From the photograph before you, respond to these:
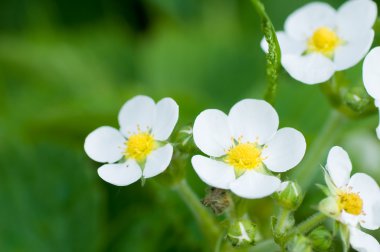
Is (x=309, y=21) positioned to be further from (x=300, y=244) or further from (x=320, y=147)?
(x=300, y=244)

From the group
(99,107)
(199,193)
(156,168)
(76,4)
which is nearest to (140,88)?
(99,107)

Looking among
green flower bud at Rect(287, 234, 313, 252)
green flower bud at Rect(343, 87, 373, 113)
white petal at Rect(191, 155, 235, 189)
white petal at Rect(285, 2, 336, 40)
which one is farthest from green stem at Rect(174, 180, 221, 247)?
white petal at Rect(285, 2, 336, 40)

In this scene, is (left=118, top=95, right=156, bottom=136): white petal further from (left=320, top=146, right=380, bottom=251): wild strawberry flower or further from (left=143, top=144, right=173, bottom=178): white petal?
(left=320, top=146, right=380, bottom=251): wild strawberry flower

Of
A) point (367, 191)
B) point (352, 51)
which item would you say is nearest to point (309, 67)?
point (352, 51)

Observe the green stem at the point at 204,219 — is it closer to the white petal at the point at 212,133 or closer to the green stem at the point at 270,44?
the white petal at the point at 212,133

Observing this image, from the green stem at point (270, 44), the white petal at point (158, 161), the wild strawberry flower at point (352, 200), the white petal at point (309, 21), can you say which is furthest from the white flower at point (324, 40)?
the white petal at point (158, 161)

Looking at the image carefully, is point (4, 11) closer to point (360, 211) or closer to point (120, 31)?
point (120, 31)
